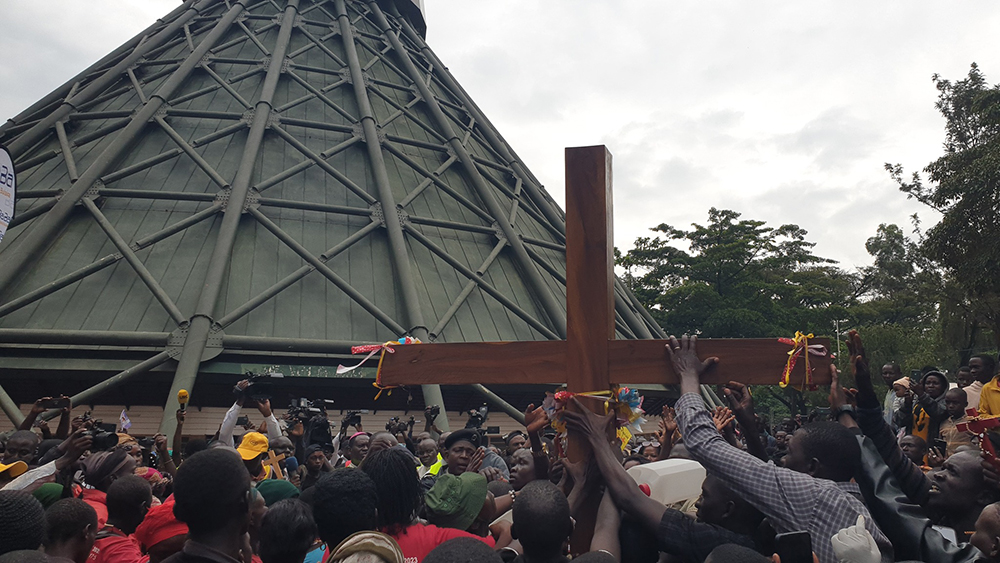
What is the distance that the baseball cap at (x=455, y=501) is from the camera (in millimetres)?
3465

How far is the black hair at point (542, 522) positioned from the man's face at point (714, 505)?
2.06 feet

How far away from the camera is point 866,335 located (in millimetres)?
30734

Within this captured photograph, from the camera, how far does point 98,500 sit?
4086 millimetres

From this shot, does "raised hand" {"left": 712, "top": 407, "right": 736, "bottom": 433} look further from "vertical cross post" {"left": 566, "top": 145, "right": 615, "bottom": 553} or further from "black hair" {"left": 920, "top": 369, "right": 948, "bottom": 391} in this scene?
"black hair" {"left": 920, "top": 369, "right": 948, "bottom": 391}

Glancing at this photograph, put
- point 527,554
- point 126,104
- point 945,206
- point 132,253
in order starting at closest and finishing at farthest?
point 527,554
point 132,253
point 126,104
point 945,206

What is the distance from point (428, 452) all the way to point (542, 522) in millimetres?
3970

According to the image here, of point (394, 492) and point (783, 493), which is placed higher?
point (783, 493)

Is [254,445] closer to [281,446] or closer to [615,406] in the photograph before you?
[281,446]

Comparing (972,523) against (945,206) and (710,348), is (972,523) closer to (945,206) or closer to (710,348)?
(710,348)

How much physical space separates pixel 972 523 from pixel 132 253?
11.2m

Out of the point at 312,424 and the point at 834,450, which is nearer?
the point at 834,450

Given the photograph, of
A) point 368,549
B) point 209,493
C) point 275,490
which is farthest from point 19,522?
point 368,549

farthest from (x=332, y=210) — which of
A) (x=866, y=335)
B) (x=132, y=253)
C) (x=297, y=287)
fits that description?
(x=866, y=335)

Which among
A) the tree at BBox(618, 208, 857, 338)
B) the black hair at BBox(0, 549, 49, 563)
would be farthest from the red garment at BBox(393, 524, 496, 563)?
the tree at BBox(618, 208, 857, 338)
